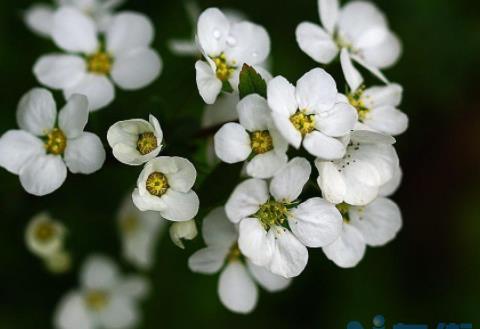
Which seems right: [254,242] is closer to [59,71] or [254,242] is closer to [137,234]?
[59,71]

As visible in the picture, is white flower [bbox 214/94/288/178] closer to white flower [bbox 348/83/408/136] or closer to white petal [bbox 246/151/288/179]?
white petal [bbox 246/151/288/179]

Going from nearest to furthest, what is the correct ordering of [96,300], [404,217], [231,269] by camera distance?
[231,269] → [96,300] → [404,217]

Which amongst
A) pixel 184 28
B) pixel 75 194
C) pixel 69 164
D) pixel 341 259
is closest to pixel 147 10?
pixel 184 28

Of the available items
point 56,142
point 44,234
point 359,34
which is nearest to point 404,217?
point 359,34

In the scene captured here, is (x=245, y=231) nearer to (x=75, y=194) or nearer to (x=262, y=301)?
(x=75, y=194)

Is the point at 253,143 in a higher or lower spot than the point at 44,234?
higher

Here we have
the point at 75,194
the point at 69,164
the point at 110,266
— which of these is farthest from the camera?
the point at 110,266

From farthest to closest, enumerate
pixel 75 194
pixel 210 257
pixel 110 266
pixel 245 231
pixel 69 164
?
1. pixel 110 266
2. pixel 75 194
3. pixel 210 257
4. pixel 69 164
5. pixel 245 231
